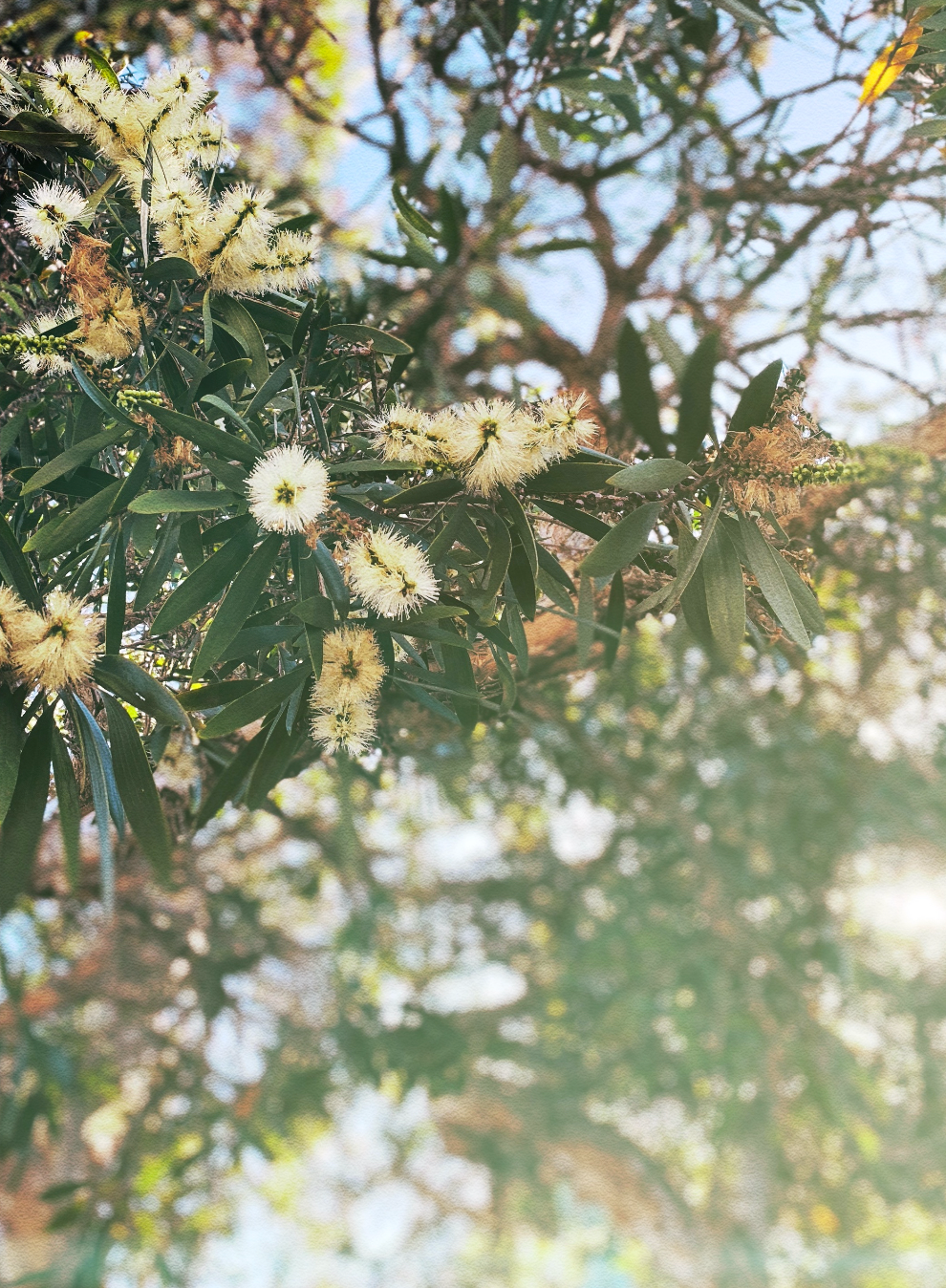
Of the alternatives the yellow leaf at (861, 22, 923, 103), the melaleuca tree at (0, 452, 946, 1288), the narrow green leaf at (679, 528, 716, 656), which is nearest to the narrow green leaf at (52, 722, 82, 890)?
the narrow green leaf at (679, 528, 716, 656)

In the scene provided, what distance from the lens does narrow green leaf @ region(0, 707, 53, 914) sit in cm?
39

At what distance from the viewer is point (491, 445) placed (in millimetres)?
363

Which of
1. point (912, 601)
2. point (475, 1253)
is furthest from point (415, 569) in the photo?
point (475, 1253)

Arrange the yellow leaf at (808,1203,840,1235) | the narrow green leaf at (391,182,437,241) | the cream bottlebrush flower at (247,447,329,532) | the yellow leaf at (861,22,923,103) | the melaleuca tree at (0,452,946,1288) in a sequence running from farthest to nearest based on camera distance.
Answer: the yellow leaf at (808,1203,840,1235)
the melaleuca tree at (0,452,946,1288)
the yellow leaf at (861,22,923,103)
the narrow green leaf at (391,182,437,241)
the cream bottlebrush flower at (247,447,329,532)

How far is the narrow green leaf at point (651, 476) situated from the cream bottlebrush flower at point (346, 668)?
0.13 metres

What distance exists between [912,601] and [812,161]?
935 mm

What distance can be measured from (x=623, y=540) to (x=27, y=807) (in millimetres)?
306

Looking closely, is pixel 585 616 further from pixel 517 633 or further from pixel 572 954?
pixel 572 954

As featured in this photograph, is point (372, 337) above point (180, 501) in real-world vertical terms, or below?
above

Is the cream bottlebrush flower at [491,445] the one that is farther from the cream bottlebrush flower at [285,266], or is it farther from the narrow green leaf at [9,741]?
the narrow green leaf at [9,741]

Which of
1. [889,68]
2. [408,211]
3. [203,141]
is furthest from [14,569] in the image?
[889,68]

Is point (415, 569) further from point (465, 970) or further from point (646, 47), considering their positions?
point (465, 970)

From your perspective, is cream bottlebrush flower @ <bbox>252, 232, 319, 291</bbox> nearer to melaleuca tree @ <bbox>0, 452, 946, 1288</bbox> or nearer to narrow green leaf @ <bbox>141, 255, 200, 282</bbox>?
narrow green leaf @ <bbox>141, 255, 200, 282</bbox>

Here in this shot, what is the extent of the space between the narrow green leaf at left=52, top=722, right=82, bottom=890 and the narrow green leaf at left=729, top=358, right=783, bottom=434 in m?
0.35
